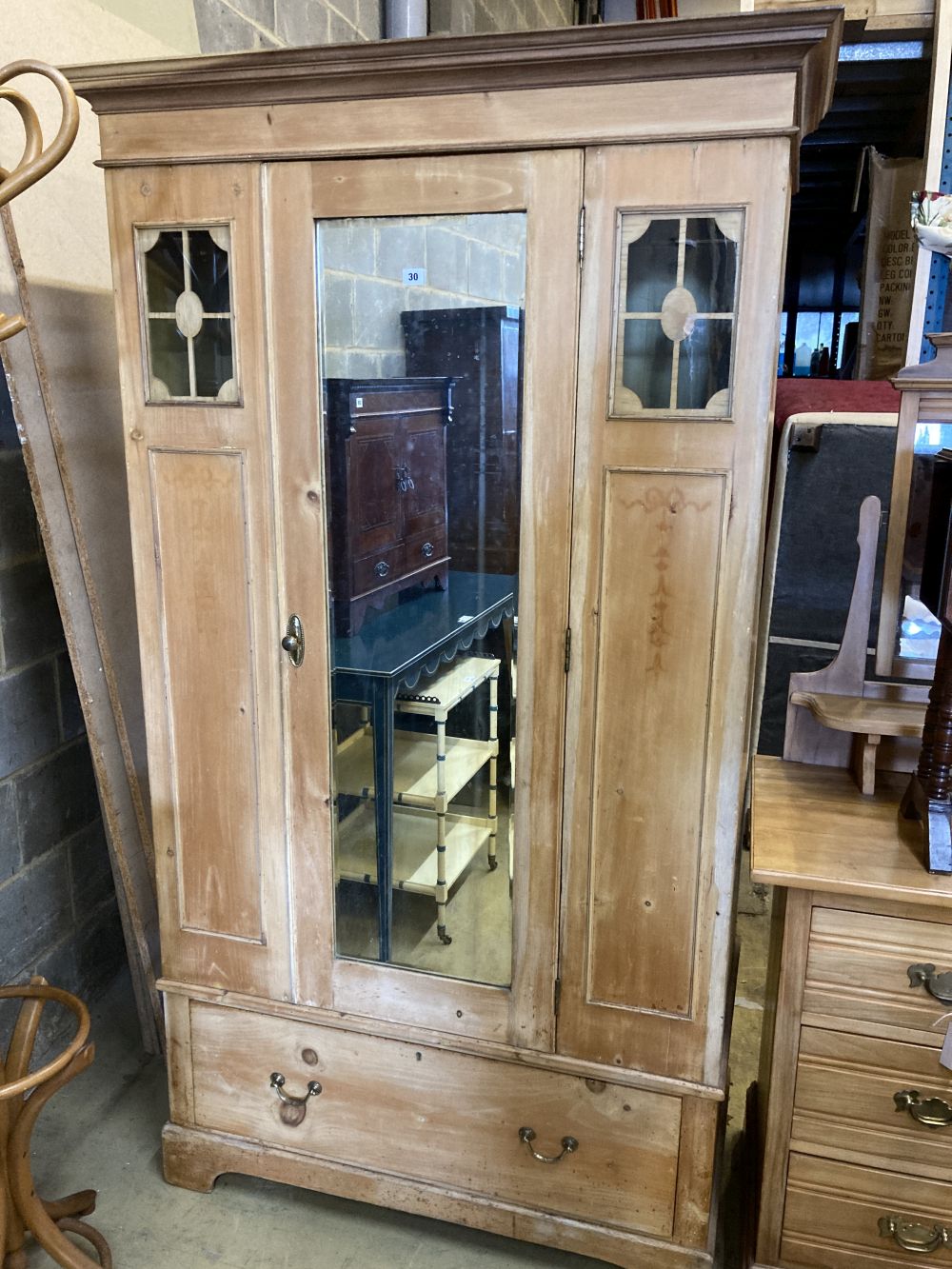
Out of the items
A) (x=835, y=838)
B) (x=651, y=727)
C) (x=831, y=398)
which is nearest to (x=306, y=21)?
(x=831, y=398)

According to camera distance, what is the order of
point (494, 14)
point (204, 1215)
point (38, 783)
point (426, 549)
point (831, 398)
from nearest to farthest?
point (426, 549) < point (204, 1215) < point (38, 783) < point (831, 398) < point (494, 14)

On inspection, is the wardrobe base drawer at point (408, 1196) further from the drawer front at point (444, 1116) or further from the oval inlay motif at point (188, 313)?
the oval inlay motif at point (188, 313)

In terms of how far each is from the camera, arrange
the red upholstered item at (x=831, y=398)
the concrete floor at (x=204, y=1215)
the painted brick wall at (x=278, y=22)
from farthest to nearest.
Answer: the red upholstered item at (x=831, y=398) < the painted brick wall at (x=278, y=22) < the concrete floor at (x=204, y=1215)

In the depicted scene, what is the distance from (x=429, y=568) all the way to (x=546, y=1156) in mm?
925

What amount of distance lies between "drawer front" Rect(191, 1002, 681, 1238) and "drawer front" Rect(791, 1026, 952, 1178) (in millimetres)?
215

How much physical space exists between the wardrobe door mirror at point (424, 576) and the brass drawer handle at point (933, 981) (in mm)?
546

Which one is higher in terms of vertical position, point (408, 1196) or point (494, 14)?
point (494, 14)

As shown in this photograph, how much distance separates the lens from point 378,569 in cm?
147

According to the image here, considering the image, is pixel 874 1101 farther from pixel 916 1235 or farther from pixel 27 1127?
pixel 27 1127

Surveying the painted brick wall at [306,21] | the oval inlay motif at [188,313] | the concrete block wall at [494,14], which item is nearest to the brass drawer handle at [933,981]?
the oval inlay motif at [188,313]

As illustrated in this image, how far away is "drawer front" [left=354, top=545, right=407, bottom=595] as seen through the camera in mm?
1464

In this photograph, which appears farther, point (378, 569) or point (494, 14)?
point (494, 14)

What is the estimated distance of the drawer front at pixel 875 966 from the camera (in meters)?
1.26

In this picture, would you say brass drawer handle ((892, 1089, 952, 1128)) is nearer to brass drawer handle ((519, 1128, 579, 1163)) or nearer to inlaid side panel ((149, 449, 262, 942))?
brass drawer handle ((519, 1128, 579, 1163))
